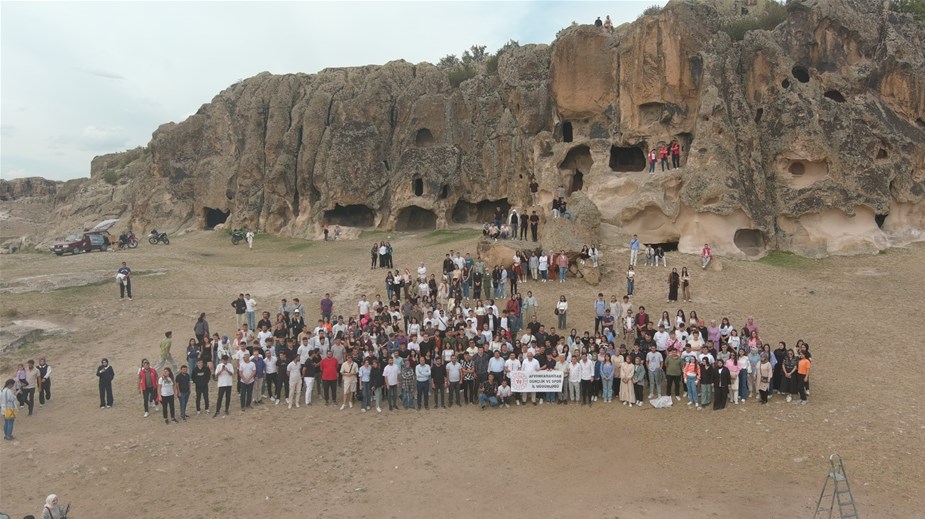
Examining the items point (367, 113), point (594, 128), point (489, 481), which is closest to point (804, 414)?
point (489, 481)

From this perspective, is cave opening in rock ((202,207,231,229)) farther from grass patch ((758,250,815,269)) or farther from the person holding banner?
the person holding banner

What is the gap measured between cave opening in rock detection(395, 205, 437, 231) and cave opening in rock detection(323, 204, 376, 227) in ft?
7.36

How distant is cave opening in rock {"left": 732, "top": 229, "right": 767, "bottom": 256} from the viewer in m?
27.1

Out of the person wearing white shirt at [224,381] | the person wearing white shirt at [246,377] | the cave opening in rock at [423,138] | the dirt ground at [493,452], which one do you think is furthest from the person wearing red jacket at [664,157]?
the person wearing white shirt at [224,381]

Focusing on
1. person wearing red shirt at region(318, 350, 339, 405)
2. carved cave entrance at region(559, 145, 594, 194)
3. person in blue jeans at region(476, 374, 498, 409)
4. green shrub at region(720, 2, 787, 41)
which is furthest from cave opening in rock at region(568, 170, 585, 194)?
person wearing red shirt at region(318, 350, 339, 405)

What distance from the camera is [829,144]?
87.3 ft

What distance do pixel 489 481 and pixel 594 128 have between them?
23.6 m

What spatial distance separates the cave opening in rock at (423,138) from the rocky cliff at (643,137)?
0.36ft

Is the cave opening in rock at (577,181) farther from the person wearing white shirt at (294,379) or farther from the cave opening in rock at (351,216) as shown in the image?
the person wearing white shirt at (294,379)

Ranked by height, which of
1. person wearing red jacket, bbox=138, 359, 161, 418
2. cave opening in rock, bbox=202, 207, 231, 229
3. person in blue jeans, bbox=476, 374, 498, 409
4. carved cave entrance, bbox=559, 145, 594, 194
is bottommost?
person in blue jeans, bbox=476, 374, 498, 409

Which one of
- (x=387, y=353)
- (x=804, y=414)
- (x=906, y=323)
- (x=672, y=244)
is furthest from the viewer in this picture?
(x=672, y=244)

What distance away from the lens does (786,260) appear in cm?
2591

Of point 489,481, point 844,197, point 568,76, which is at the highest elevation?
point 568,76

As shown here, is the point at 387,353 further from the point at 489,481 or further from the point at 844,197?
the point at 844,197
